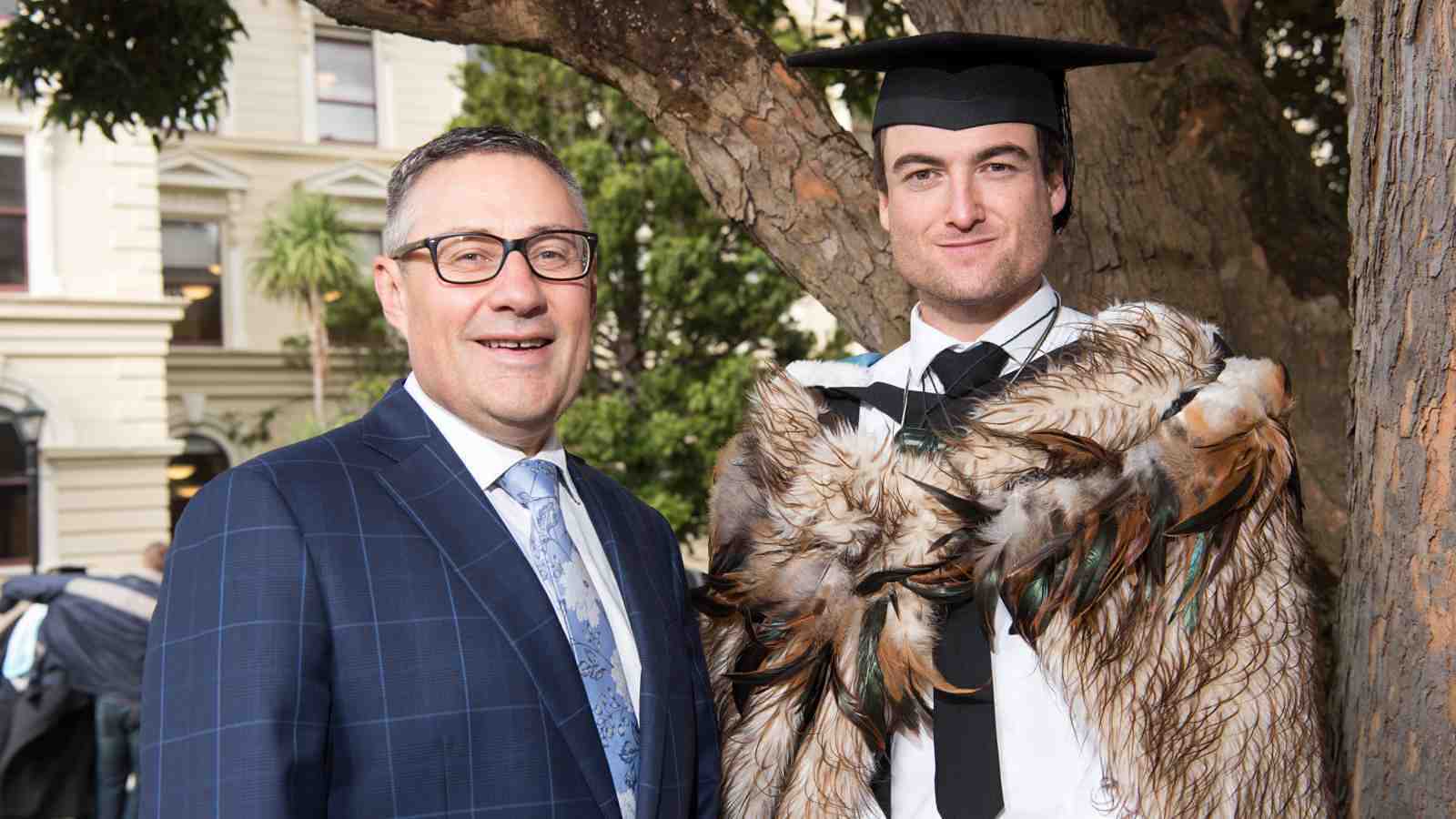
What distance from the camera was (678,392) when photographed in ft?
45.7

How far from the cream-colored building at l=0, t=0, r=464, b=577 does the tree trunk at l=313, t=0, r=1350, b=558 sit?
15896 mm

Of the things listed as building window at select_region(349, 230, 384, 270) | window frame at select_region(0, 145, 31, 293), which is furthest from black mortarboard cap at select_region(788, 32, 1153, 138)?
building window at select_region(349, 230, 384, 270)

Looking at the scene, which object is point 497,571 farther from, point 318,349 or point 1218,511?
point 318,349

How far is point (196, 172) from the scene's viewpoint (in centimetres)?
2312

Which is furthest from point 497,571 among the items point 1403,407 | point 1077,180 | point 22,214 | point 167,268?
point 167,268

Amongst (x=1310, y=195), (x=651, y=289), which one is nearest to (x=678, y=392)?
(x=651, y=289)

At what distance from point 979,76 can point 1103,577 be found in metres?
1.06

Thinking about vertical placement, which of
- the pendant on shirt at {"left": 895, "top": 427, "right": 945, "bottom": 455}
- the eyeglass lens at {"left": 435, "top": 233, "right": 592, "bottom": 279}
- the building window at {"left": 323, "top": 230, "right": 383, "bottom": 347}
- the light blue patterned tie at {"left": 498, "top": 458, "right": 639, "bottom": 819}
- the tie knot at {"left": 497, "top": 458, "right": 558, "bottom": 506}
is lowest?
the light blue patterned tie at {"left": 498, "top": 458, "right": 639, "bottom": 819}

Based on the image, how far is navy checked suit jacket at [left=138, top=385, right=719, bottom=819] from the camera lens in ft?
5.99

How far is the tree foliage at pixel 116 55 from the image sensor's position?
561 cm

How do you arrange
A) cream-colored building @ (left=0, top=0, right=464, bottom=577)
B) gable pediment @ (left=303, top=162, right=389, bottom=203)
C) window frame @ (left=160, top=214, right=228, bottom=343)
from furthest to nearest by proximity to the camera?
gable pediment @ (left=303, top=162, right=389, bottom=203), window frame @ (left=160, top=214, right=228, bottom=343), cream-colored building @ (left=0, top=0, right=464, bottom=577)

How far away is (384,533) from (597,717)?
48 centimetres

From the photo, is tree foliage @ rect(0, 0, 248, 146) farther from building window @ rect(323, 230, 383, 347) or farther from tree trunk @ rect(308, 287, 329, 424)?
tree trunk @ rect(308, 287, 329, 424)

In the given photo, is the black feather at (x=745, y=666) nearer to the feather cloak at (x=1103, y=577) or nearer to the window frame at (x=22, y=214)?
the feather cloak at (x=1103, y=577)
